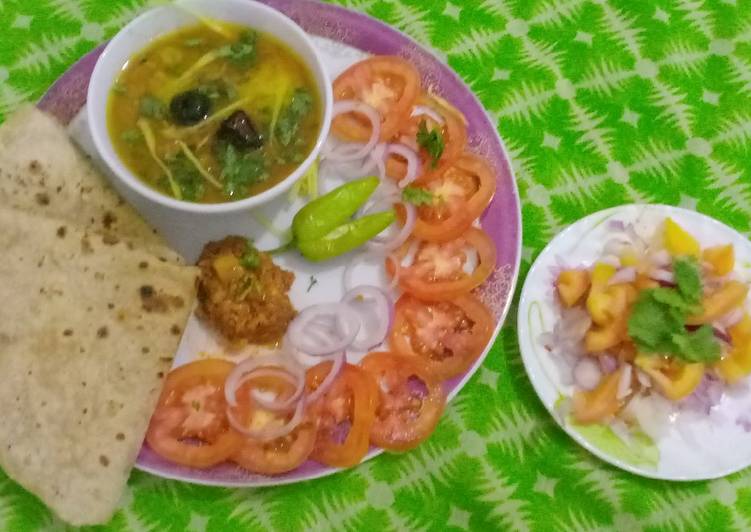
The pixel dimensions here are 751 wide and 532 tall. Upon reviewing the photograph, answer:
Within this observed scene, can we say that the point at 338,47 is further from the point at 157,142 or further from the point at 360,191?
the point at 157,142

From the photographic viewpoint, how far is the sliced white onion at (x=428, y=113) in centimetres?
299

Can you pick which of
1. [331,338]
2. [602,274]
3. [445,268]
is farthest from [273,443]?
[602,274]

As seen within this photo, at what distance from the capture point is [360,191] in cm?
285

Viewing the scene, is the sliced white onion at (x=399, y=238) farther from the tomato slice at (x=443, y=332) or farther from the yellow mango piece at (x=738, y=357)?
the yellow mango piece at (x=738, y=357)

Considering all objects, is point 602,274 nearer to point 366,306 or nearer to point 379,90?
point 366,306

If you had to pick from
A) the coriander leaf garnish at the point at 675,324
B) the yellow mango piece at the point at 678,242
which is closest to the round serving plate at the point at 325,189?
the coriander leaf garnish at the point at 675,324

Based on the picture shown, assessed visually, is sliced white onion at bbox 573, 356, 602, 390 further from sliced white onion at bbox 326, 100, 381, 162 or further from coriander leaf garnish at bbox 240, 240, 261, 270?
coriander leaf garnish at bbox 240, 240, 261, 270

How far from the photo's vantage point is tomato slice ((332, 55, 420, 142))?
2941 mm

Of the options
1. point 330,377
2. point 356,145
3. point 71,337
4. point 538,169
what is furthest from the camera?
point 538,169

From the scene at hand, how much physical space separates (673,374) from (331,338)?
1218 millimetres

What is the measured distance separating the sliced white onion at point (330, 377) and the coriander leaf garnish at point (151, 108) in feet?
3.49

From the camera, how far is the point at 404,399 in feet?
8.79

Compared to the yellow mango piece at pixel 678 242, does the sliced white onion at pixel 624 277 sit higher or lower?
lower

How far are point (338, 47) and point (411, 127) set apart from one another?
450 mm
